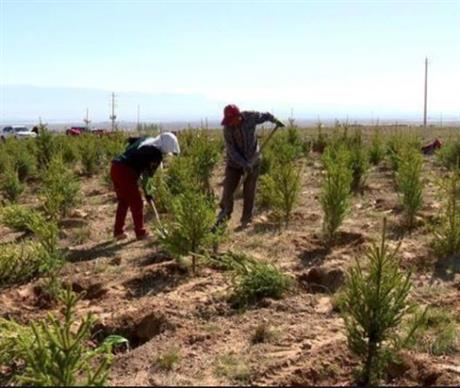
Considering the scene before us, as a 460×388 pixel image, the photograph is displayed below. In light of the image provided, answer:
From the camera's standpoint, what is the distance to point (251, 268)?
4887mm

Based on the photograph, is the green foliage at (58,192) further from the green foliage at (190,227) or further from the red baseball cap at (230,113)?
the green foliage at (190,227)

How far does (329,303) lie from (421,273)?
1.16 m

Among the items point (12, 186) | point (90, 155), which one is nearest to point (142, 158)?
point (12, 186)

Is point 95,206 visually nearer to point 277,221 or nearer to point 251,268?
point 277,221

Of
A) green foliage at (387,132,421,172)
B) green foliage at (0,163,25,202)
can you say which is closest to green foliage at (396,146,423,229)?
green foliage at (387,132,421,172)

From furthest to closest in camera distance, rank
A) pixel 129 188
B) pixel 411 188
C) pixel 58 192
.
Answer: pixel 58 192 < pixel 129 188 < pixel 411 188

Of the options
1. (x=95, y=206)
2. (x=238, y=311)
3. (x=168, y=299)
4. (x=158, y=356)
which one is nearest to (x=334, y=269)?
(x=238, y=311)

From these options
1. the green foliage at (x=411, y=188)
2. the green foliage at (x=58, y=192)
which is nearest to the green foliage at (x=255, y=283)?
the green foliage at (x=411, y=188)

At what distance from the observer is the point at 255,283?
475 cm

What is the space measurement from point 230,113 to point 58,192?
2.47m

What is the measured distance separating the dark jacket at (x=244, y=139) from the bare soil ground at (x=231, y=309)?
2.48 ft

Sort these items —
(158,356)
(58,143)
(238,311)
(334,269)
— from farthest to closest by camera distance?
(58,143)
(334,269)
(238,311)
(158,356)

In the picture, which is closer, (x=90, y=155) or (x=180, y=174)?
(x=180, y=174)

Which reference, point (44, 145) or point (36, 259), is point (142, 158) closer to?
point (36, 259)
